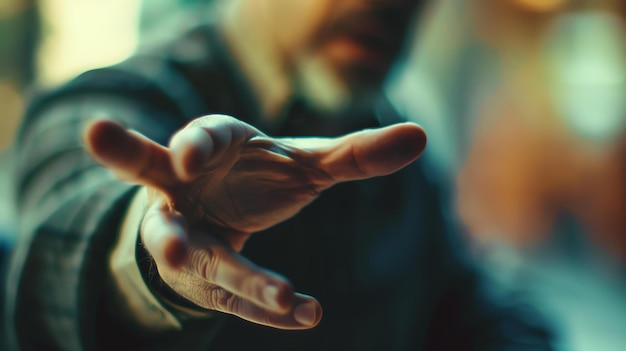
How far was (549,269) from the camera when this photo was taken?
0.70 m

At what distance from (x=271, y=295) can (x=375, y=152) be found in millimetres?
93

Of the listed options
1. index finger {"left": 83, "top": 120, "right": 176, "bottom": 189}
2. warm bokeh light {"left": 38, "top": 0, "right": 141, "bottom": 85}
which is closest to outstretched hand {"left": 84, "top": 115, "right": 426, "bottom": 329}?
index finger {"left": 83, "top": 120, "right": 176, "bottom": 189}

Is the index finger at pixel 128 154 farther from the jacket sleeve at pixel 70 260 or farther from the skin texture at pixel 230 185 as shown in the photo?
the jacket sleeve at pixel 70 260

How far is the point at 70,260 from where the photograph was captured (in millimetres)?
314

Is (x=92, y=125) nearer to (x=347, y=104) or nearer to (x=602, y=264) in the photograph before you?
(x=347, y=104)

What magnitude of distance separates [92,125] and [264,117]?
13.7 inches

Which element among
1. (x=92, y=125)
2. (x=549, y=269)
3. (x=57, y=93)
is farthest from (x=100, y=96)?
(x=549, y=269)

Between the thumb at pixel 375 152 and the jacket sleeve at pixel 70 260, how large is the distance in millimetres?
142

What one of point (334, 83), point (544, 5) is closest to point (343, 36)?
point (334, 83)

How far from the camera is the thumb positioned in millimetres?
A: 226

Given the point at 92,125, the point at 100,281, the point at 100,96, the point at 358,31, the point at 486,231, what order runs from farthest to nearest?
the point at 486,231 → the point at 358,31 → the point at 100,96 → the point at 100,281 → the point at 92,125

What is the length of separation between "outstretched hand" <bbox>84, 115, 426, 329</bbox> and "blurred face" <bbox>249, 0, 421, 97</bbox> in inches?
12.0

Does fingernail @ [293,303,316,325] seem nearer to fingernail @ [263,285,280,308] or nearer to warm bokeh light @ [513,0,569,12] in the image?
fingernail @ [263,285,280,308]

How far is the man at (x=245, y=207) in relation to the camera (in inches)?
8.3
